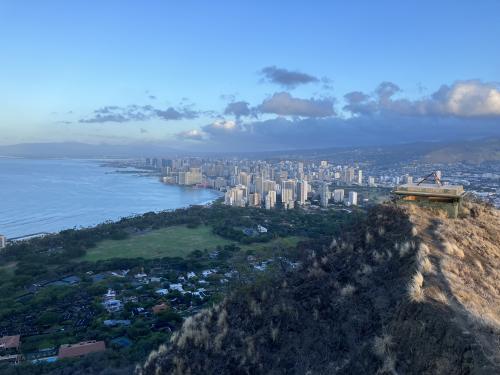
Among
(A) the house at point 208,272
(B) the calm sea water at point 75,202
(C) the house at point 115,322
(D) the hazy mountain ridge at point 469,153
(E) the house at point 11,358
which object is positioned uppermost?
(D) the hazy mountain ridge at point 469,153

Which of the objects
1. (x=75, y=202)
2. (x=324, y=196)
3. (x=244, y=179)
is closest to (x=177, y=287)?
(x=324, y=196)

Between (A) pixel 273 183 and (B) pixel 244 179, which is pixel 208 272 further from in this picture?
(B) pixel 244 179

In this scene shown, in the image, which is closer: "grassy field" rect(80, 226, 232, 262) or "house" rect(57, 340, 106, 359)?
"house" rect(57, 340, 106, 359)

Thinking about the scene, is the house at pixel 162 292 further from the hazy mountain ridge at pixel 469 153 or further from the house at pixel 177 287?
the hazy mountain ridge at pixel 469 153

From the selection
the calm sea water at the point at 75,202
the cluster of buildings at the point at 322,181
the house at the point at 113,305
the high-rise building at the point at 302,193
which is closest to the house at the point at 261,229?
the cluster of buildings at the point at 322,181

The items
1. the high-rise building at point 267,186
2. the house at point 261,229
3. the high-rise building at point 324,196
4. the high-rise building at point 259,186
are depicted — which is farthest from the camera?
the high-rise building at point 259,186


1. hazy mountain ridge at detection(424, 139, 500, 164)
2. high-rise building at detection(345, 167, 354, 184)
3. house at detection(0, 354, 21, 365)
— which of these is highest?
hazy mountain ridge at detection(424, 139, 500, 164)

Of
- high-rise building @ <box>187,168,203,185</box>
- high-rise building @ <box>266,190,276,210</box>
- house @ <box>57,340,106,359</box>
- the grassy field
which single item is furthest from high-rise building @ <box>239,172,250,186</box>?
house @ <box>57,340,106,359</box>

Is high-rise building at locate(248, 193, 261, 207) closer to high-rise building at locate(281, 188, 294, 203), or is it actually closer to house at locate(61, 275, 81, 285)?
high-rise building at locate(281, 188, 294, 203)
